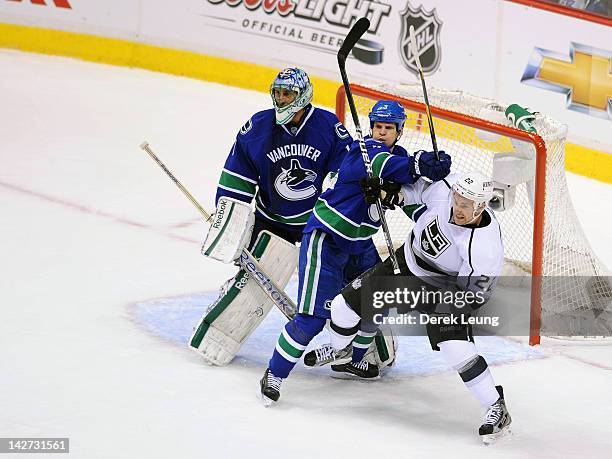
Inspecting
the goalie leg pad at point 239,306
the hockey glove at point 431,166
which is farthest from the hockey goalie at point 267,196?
the hockey glove at point 431,166

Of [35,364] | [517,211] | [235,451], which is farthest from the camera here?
[517,211]

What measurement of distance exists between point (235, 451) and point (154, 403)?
464 mm

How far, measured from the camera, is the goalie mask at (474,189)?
12.3 feet

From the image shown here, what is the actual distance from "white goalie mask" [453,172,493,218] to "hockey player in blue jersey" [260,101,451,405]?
0.30 m

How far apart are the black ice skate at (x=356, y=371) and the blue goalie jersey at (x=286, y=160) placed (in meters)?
0.55

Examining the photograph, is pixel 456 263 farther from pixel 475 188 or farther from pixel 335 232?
pixel 335 232

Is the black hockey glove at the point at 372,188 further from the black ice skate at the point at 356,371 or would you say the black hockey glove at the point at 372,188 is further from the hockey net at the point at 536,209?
the hockey net at the point at 536,209

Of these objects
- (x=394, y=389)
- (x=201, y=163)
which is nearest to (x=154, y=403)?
(x=394, y=389)

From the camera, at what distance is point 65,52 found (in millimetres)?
8867

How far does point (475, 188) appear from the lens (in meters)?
3.74

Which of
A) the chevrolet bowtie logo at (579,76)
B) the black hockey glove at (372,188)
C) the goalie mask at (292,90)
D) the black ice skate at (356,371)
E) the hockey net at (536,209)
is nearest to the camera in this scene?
the black hockey glove at (372,188)

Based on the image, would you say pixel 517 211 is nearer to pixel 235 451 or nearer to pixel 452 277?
pixel 452 277

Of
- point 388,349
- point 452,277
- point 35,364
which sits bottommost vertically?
point 35,364

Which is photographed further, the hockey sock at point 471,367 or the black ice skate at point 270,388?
the black ice skate at point 270,388
